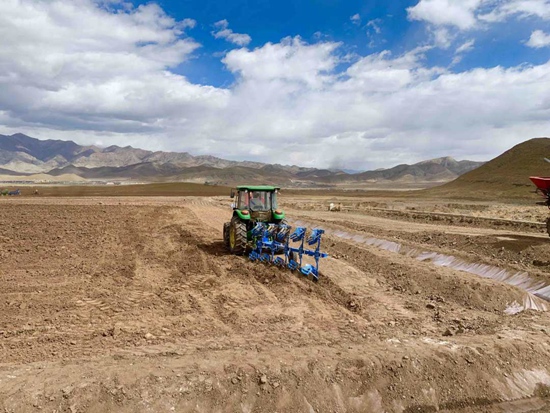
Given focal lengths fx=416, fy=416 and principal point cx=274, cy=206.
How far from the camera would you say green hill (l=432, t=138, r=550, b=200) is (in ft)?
188

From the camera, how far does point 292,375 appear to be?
5367 millimetres

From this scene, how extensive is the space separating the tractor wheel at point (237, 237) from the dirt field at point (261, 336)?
42 centimetres

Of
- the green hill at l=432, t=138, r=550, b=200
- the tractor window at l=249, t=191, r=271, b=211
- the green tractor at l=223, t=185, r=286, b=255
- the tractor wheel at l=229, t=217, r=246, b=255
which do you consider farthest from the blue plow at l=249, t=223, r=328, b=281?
the green hill at l=432, t=138, r=550, b=200

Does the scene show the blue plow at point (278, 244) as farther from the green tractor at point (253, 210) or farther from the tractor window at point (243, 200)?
the tractor window at point (243, 200)

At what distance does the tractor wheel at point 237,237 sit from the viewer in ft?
40.2

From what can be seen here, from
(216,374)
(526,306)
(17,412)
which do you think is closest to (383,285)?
Answer: (526,306)

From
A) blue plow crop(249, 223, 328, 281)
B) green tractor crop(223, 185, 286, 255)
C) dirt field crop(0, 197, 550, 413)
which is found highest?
green tractor crop(223, 185, 286, 255)

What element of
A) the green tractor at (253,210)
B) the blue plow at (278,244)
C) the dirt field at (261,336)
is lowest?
the dirt field at (261,336)

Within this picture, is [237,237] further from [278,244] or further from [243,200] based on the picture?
[278,244]

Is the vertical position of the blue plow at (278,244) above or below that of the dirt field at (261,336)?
above

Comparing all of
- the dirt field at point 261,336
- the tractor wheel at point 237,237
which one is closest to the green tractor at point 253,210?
the tractor wheel at point 237,237

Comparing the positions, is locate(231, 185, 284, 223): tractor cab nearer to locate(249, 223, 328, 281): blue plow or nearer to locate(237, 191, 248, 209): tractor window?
locate(237, 191, 248, 209): tractor window

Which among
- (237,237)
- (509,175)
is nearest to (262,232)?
(237,237)

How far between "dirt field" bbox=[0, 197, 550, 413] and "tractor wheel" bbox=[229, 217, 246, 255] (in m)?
0.42
